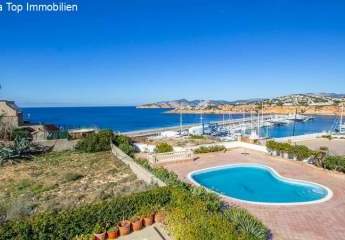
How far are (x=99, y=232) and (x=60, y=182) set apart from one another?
7.09 metres

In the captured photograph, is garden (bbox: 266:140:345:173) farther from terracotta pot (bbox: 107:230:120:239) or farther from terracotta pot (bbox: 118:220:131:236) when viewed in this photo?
terracotta pot (bbox: 107:230:120:239)

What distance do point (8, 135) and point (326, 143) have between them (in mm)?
28943

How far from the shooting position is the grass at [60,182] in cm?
1224

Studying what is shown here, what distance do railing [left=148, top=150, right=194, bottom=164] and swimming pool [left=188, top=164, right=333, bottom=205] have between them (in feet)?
9.10

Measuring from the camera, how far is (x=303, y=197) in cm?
1402

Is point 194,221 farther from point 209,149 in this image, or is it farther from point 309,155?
point 209,149

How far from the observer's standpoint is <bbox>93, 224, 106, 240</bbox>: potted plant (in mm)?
9328

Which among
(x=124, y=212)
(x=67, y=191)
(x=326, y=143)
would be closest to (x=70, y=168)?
(x=67, y=191)

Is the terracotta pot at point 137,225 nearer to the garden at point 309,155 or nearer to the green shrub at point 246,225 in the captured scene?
the green shrub at point 246,225

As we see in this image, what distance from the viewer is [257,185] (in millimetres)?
16547

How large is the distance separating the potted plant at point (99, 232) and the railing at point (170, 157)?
10550mm

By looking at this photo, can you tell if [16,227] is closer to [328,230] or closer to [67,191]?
[67,191]

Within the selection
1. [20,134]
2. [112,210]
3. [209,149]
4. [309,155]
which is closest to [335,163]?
[309,155]

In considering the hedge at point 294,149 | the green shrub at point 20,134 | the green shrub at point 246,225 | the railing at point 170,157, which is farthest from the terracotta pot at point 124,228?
the green shrub at point 20,134
